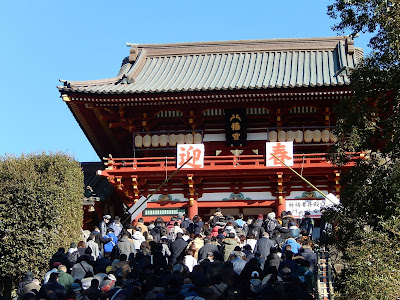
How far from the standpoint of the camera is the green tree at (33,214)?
22.7 meters

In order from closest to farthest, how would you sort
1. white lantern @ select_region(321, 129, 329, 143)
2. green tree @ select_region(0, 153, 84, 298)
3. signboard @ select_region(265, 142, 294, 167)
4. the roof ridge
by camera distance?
green tree @ select_region(0, 153, 84, 298)
signboard @ select_region(265, 142, 294, 167)
white lantern @ select_region(321, 129, 329, 143)
the roof ridge

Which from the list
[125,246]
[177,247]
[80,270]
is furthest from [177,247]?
[80,270]

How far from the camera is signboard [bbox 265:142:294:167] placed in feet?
93.3

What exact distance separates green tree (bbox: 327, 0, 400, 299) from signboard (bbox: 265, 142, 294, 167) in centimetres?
1132

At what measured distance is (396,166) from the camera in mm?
15352

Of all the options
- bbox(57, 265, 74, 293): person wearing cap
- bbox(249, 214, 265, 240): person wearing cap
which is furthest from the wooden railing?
bbox(57, 265, 74, 293): person wearing cap

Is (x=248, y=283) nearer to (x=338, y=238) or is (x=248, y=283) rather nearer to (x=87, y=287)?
(x=338, y=238)

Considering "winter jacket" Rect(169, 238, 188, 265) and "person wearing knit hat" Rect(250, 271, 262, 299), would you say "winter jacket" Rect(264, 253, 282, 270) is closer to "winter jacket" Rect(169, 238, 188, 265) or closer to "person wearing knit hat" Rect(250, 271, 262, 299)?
"person wearing knit hat" Rect(250, 271, 262, 299)

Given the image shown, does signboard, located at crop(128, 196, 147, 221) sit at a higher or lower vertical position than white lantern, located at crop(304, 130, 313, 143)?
lower

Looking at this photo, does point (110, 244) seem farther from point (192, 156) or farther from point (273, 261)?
point (192, 156)

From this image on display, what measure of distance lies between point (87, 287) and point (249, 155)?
13.9 meters

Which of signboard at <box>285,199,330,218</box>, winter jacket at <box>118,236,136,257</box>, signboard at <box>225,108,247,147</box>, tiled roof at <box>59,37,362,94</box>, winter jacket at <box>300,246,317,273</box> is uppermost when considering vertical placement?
tiled roof at <box>59,37,362,94</box>

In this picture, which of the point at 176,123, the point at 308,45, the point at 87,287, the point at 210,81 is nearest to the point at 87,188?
the point at 176,123

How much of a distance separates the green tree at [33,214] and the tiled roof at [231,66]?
5.79m
